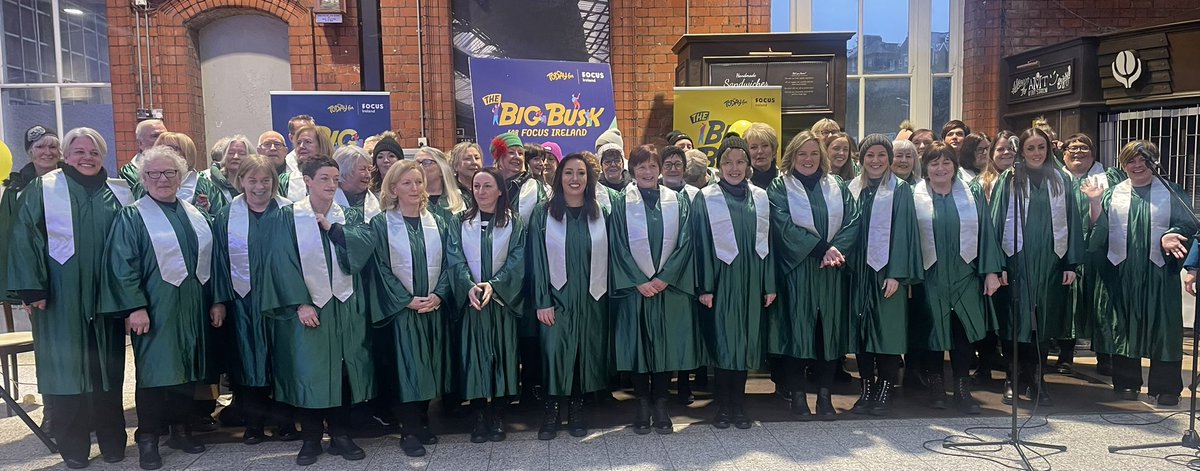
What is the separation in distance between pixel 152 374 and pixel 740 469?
3.05 metres

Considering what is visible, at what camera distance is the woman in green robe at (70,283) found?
4.15 meters

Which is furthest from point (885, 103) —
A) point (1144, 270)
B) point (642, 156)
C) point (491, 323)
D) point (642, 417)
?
point (491, 323)

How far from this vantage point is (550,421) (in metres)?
4.79

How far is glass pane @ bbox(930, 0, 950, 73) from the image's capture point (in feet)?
34.4

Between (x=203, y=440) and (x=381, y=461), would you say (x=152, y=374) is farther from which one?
(x=381, y=461)

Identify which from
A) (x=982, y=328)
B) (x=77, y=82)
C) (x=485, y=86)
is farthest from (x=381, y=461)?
(x=77, y=82)

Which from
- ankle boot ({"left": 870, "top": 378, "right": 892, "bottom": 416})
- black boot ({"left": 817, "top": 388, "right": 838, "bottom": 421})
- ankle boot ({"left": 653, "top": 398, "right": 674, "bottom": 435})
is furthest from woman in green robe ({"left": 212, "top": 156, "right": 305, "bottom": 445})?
ankle boot ({"left": 870, "top": 378, "right": 892, "bottom": 416})

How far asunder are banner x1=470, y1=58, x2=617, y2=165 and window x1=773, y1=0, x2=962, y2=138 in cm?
382

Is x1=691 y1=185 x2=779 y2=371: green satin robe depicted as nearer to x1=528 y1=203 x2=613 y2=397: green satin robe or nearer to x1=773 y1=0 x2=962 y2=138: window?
x1=528 y1=203 x2=613 y2=397: green satin robe

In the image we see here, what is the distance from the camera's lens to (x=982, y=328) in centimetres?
516

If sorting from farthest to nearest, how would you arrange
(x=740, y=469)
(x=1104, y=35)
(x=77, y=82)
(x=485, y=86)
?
(x=77, y=82) < (x=1104, y=35) < (x=485, y=86) < (x=740, y=469)

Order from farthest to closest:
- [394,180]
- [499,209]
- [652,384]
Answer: [652,384], [499,209], [394,180]

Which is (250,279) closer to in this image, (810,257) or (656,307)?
(656,307)

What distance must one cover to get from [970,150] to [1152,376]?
1.86 metres
